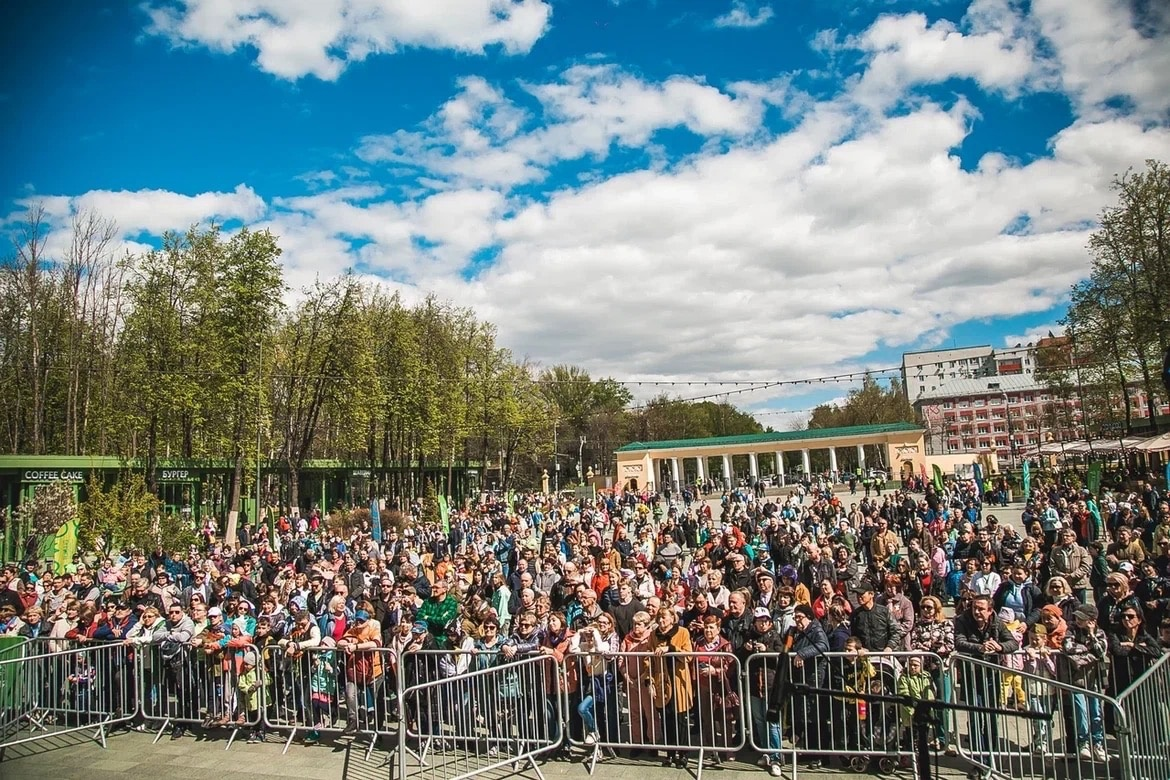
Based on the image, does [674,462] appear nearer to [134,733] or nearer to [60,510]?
[60,510]

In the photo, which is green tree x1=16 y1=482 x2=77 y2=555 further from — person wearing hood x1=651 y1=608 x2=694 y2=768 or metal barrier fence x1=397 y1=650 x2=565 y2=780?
person wearing hood x1=651 y1=608 x2=694 y2=768

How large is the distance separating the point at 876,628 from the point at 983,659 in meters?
0.90

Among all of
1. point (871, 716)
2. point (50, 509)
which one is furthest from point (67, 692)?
point (50, 509)

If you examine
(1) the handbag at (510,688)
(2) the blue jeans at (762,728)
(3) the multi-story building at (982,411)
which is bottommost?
(2) the blue jeans at (762,728)

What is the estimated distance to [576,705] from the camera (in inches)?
279

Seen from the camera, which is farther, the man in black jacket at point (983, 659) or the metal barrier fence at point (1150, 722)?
the man in black jacket at point (983, 659)

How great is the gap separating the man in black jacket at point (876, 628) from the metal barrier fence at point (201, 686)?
19.6ft

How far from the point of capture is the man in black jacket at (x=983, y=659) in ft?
19.5

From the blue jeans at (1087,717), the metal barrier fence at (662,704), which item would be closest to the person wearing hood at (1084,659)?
the blue jeans at (1087,717)

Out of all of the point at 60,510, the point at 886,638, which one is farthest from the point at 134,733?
the point at 60,510

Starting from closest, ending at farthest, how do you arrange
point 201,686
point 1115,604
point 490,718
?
1. point 490,718
2. point 1115,604
3. point 201,686

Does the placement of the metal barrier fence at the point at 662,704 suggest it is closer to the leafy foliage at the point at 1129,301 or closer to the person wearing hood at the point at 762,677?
the person wearing hood at the point at 762,677

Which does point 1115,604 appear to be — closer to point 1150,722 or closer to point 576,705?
point 1150,722

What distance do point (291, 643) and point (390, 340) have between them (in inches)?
1461
